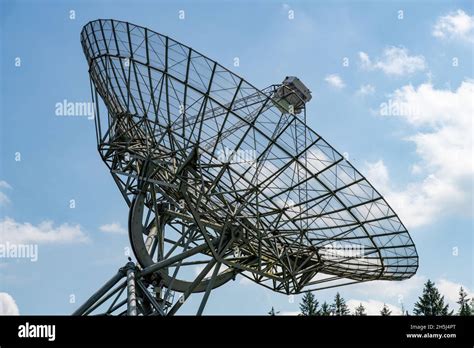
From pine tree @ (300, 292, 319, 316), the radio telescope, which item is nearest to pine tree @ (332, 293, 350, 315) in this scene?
pine tree @ (300, 292, 319, 316)

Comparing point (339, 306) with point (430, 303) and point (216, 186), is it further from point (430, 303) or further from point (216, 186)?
point (216, 186)

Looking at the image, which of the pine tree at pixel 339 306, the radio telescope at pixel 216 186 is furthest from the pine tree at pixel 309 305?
the radio telescope at pixel 216 186

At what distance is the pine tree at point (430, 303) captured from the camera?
269 ft

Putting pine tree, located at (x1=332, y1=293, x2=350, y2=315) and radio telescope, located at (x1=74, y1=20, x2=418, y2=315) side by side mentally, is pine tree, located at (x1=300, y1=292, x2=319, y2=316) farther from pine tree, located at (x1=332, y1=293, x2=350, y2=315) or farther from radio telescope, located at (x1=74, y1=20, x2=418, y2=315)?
radio telescope, located at (x1=74, y1=20, x2=418, y2=315)

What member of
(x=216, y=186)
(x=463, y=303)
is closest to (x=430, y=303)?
(x=463, y=303)

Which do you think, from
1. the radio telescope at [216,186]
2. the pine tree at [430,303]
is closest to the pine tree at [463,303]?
the pine tree at [430,303]

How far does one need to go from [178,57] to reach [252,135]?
4.91 m

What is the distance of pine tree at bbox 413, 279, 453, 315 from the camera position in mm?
82000

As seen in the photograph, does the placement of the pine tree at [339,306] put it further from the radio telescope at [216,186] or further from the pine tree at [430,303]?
the radio telescope at [216,186]

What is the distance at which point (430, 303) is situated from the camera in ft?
274

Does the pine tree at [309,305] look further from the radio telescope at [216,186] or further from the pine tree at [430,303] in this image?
the radio telescope at [216,186]

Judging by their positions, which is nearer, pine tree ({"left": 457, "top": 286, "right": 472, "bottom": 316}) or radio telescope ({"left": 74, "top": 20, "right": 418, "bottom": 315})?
radio telescope ({"left": 74, "top": 20, "right": 418, "bottom": 315})

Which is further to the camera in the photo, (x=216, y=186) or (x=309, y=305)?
(x=309, y=305)

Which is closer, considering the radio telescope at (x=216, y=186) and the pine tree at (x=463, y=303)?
the radio telescope at (x=216, y=186)
